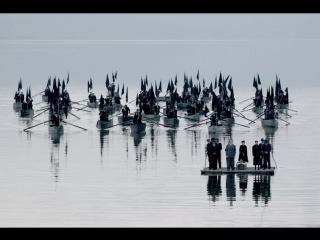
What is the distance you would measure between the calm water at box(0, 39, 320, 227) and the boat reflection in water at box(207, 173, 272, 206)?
34 mm

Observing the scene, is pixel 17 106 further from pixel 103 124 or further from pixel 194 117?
pixel 103 124

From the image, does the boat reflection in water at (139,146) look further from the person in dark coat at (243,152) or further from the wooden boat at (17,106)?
the wooden boat at (17,106)

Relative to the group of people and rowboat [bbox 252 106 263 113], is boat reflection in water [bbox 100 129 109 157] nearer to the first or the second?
the group of people

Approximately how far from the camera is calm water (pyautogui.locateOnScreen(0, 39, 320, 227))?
25.8 m

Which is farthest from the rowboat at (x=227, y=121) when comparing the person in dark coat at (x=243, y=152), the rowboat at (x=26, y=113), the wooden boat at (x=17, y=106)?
the person in dark coat at (x=243, y=152)

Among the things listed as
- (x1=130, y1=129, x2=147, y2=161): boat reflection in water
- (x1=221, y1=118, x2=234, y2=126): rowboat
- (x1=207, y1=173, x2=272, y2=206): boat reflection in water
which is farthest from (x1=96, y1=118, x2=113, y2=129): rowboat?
(x1=207, y1=173, x2=272, y2=206): boat reflection in water

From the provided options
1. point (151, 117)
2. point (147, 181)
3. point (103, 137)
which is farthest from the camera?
point (151, 117)

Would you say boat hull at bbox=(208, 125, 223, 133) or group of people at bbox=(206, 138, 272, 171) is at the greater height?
boat hull at bbox=(208, 125, 223, 133)

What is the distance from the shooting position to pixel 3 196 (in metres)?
30.3

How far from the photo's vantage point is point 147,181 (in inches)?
1345

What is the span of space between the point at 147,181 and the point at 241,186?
14.0 ft

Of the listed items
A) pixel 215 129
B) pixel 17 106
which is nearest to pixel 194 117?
pixel 215 129

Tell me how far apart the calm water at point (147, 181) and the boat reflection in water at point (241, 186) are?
0.03 meters
